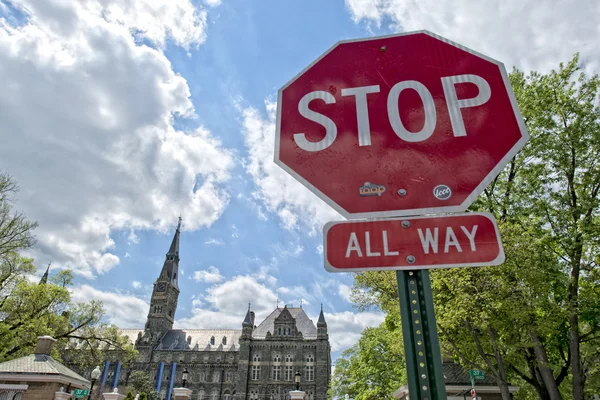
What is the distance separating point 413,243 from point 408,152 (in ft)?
1.76

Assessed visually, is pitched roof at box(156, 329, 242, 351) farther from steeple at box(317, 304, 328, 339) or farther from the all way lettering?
Result: the all way lettering

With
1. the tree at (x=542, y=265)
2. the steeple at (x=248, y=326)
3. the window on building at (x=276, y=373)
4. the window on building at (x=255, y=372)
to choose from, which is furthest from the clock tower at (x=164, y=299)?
the tree at (x=542, y=265)

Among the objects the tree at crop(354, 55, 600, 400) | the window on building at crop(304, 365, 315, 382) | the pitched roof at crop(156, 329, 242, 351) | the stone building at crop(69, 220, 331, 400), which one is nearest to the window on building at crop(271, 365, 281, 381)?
the stone building at crop(69, 220, 331, 400)

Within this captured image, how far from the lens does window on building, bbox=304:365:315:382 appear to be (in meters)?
59.4

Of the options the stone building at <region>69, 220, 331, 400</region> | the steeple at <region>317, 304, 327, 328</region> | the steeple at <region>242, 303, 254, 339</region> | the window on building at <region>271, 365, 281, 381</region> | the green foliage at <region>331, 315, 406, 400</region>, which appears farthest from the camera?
the steeple at <region>242, 303, 254, 339</region>

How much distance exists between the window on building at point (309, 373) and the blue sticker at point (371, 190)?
2520 inches

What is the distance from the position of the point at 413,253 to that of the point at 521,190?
15340 millimetres

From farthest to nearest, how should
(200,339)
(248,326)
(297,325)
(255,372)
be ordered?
(200,339)
(297,325)
(248,326)
(255,372)

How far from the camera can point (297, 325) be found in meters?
65.9

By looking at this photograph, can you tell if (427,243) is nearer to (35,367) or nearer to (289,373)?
(35,367)

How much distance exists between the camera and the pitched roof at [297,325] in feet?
212

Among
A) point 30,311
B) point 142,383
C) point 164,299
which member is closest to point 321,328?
point 142,383

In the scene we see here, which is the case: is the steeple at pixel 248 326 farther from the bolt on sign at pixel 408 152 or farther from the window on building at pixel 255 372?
the bolt on sign at pixel 408 152

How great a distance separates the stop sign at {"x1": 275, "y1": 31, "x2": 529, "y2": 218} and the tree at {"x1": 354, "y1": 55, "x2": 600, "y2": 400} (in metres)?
12.1
